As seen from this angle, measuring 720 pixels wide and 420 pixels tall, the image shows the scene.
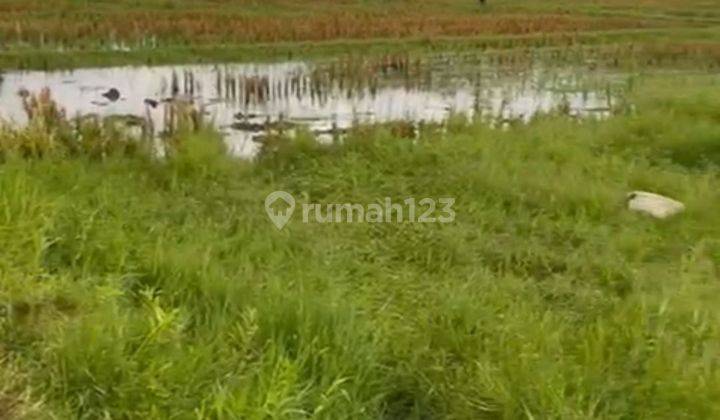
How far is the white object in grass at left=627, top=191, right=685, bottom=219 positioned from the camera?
242 inches

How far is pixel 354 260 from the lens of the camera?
5.09 metres

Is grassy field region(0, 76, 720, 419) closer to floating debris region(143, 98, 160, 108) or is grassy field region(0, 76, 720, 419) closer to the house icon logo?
the house icon logo

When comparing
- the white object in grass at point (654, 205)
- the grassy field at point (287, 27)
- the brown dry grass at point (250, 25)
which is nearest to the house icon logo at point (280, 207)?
the white object in grass at point (654, 205)

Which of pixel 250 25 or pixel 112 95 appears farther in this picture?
pixel 250 25

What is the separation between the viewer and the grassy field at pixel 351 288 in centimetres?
304

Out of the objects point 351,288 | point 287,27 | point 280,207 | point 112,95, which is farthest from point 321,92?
point 351,288

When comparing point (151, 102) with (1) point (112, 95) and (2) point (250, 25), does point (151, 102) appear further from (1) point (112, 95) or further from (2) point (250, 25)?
(2) point (250, 25)

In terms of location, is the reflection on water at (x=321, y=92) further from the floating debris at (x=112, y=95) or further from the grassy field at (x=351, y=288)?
the grassy field at (x=351, y=288)

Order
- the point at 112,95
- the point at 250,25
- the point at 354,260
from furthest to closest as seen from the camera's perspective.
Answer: the point at 250,25 → the point at 112,95 → the point at 354,260

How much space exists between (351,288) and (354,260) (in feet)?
2.13

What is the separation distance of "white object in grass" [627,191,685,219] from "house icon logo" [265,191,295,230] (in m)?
2.80

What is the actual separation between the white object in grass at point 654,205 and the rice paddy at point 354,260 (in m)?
0.06

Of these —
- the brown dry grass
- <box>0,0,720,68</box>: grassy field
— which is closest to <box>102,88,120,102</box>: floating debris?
<box>0,0,720,68</box>: grassy field

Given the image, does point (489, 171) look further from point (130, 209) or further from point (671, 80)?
point (671, 80)
